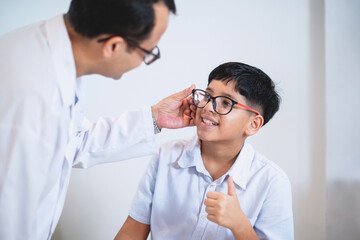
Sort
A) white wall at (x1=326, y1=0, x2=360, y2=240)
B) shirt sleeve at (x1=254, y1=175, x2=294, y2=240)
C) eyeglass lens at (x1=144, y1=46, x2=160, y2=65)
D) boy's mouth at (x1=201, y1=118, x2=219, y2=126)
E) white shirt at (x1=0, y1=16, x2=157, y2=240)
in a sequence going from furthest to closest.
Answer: white wall at (x1=326, y1=0, x2=360, y2=240) → boy's mouth at (x1=201, y1=118, x2=219, y2=126) → shirt sleeve at (x1=254, y1=175, x2=294, y2=240) → eyeglass lens at (x1=144, y1=46, x2=160, y2=65) → white shirt at (x1=0, y1=16, x2=157, y2=240)

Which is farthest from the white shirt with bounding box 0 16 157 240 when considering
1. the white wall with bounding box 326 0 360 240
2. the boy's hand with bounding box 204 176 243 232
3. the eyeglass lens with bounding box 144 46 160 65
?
the white wall with bounding box 326 0 360 240

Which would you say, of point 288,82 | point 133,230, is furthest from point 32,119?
point 288,82

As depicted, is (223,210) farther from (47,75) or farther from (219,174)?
(47,75)

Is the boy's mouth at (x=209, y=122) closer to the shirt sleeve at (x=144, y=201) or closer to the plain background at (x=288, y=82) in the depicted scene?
the shirt sleeve at (x=144, y=201)

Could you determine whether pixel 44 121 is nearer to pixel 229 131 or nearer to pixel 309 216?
pixel 229 131

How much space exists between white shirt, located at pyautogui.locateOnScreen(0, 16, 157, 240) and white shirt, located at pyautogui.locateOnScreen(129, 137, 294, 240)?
1.54 ft

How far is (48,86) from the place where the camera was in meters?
0.77

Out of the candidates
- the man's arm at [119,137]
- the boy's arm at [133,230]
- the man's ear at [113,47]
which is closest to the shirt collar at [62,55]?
the man's ear at [113,47]

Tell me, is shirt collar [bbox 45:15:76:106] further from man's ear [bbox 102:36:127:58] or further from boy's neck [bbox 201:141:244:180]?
boy's neck [bbox 201:141:244:180]

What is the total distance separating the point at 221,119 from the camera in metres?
1.20

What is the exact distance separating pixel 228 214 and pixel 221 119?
38cm

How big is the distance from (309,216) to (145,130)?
4.00 feet

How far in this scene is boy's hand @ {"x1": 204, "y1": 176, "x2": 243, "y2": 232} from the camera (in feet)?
3.19

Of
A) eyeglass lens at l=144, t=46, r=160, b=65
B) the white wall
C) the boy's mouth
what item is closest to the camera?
eyeglass lens at l=144, t=46, r=160, b=65
